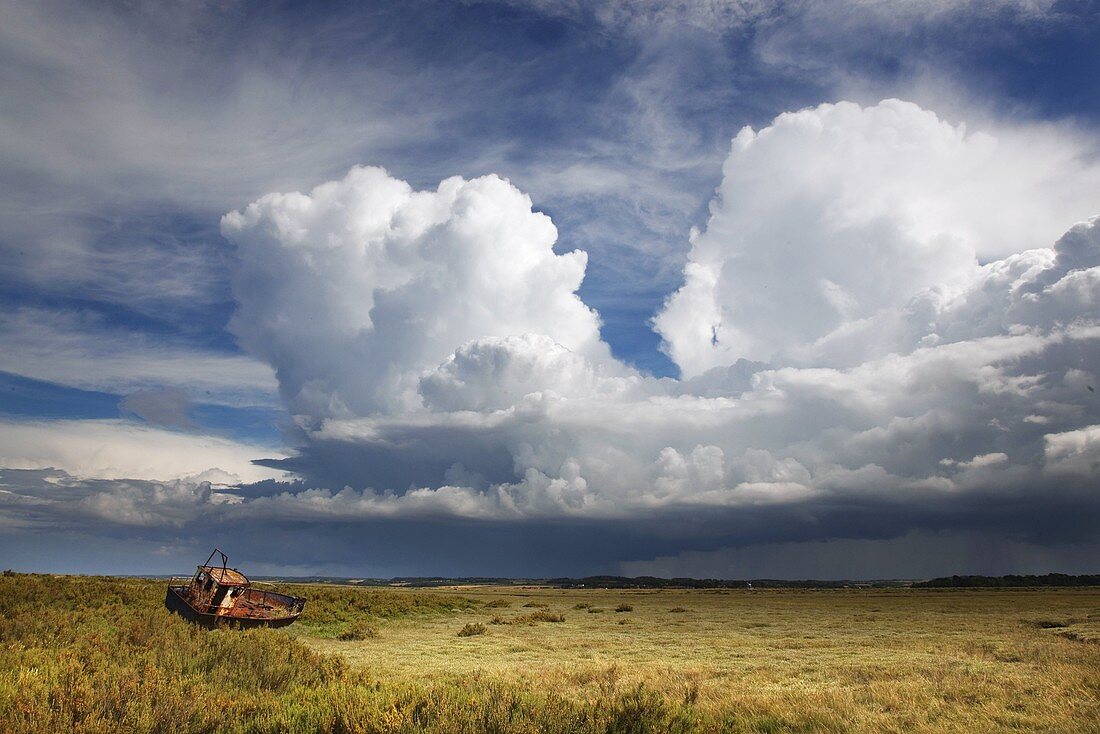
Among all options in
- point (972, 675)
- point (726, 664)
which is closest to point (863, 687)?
point (972, 675)

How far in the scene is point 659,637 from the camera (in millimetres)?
34312

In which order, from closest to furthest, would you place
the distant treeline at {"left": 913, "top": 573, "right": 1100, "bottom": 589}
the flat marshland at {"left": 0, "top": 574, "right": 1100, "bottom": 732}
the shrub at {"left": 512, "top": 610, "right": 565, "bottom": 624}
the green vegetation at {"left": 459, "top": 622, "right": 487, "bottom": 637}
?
the flat marshland at {"left": 0, "top": 574, "right": 1100, "bottom": 732}
the green vegetation at {"left": 459, "top": 622, "right": 487, "bottom": 637}
the shrub at {"left": 512, "top": 610, "right": 565, "bottom": 624}
the distant treeline at {"left": 913, "top": 573, "right": 1100, "bottom": 589}

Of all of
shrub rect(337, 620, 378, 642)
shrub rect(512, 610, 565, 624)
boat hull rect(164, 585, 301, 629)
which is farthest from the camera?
shrub rect(512, 610, 565, 624)

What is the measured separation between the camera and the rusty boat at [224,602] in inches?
1102

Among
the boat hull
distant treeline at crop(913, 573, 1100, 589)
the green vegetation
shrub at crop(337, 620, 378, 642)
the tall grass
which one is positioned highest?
the tall grass

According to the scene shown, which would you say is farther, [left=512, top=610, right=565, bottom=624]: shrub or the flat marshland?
[left=512, top=610, right=565, bottom=624]: shrub

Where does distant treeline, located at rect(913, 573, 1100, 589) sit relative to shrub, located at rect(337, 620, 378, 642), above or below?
below

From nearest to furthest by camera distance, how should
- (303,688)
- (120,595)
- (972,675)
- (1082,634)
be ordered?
(303,688) < (972,675) < (1082,634) < (120,595)

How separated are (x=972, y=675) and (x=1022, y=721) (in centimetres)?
590

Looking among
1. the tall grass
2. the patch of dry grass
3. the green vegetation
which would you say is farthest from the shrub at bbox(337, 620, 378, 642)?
the tall grass

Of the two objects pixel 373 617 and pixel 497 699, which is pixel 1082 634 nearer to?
pixel 497 699

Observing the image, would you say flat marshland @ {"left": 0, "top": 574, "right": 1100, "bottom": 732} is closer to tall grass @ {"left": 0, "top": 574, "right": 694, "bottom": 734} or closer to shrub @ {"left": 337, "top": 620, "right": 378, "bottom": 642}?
tall grass @ {"left": 0, "top": 574, "right": 694, "bottom": 734}

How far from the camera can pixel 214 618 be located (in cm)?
2766

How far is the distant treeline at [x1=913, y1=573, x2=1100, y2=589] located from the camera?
152375 mm
